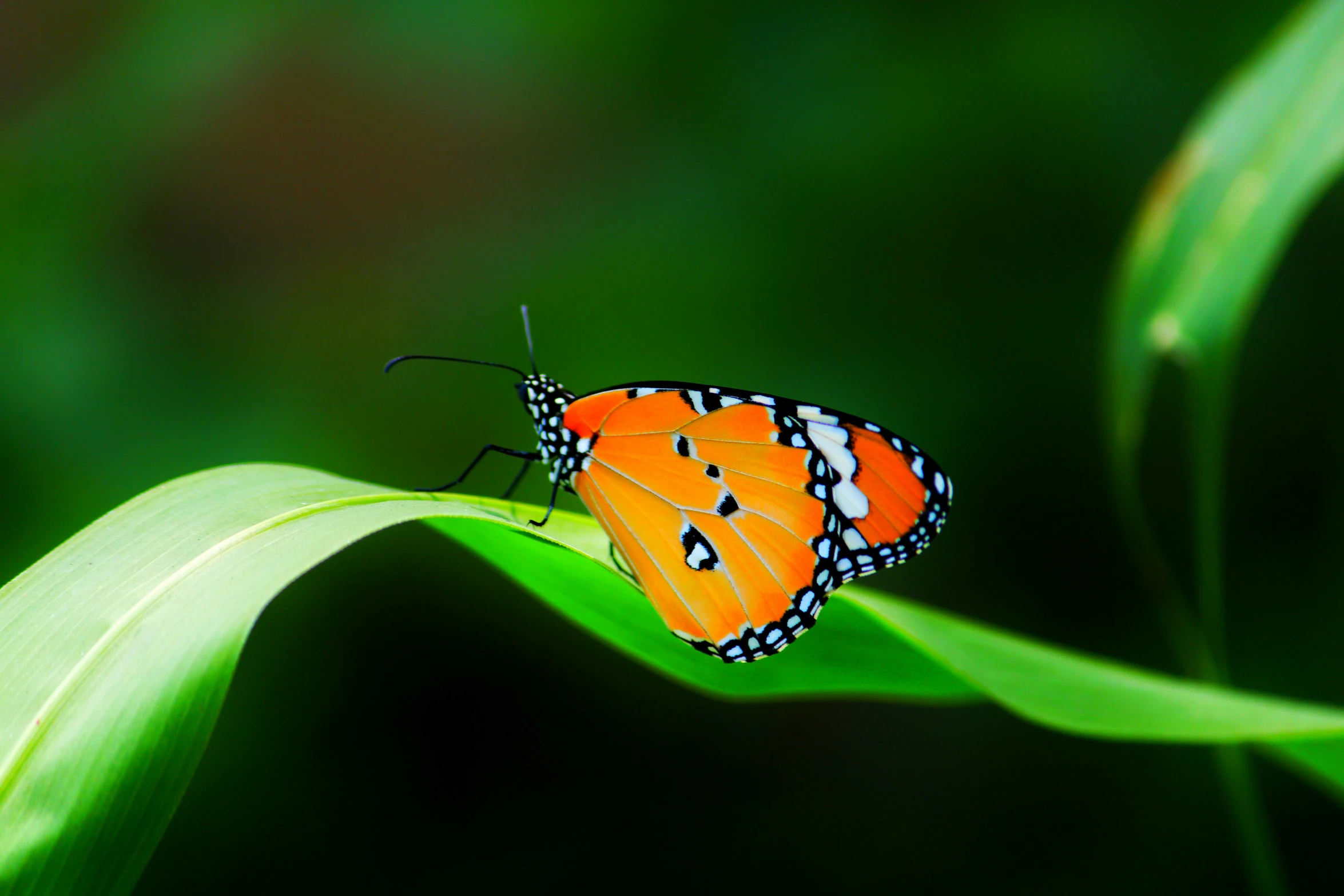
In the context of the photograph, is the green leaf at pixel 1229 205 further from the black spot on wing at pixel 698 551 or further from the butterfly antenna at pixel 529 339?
the butterfly antenna at pixel 529 339

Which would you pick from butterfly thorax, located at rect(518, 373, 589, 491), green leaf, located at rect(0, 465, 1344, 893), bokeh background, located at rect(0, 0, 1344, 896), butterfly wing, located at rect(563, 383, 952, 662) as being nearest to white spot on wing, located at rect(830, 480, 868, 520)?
butterfly wing, located at rect(563, 383, 952, 662)

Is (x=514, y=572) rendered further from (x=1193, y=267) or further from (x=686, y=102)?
(x=686, y=102)

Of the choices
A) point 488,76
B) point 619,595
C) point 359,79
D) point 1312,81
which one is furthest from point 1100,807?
point 359,79

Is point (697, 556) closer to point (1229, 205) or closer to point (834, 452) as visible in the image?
point (834, 452)

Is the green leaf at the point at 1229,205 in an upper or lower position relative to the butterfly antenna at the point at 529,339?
lower

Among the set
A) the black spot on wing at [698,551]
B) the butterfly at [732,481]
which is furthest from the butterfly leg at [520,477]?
the black spot on wing at [698,551]

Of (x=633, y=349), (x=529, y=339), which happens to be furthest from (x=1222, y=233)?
(x=633, y=349)
